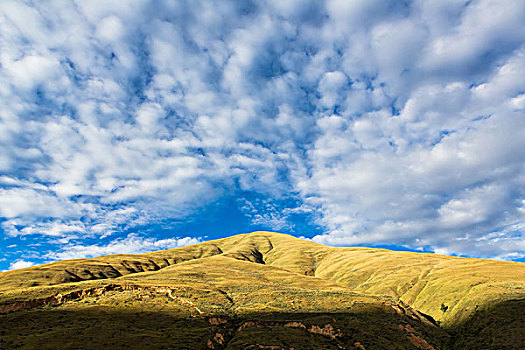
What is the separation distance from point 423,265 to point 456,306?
52659 mm

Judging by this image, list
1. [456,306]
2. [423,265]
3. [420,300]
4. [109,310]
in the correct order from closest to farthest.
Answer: [109,310]
[456,306]
[420,300]
[423,265]

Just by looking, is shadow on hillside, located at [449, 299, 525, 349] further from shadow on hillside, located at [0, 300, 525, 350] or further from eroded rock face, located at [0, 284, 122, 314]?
eroded rock face, located at [0, 284, 122, 314]

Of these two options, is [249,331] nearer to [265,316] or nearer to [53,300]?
[265,316]

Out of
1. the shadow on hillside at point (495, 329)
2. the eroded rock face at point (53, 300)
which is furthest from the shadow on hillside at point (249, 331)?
the eroded rock face at point (53, 300)

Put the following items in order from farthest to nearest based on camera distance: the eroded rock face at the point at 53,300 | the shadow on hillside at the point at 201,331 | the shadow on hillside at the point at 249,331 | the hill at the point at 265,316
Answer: the eroded rock face at the point at 53,300 < the hill at the point at 265,316 < the shadow on hillside at the point at 249,331 < the shadow on hillside at the point at 201,331

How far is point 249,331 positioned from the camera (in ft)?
164

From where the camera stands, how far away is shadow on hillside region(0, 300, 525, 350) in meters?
42.5

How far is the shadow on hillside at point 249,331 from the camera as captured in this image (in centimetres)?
4250

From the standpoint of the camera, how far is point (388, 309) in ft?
220

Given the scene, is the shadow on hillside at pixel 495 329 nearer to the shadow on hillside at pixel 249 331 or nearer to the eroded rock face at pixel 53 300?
the shadow on hillside at pixel 249 331

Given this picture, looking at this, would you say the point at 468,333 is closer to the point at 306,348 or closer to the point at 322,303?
the point at 322,303

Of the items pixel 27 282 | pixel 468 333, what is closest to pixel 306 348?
pixel 468 333

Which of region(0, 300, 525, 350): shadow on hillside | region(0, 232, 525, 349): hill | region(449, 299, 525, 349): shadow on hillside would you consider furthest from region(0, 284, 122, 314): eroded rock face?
region(449, 299, 525, 349): shadow on hillside

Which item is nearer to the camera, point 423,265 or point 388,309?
point 388,309
